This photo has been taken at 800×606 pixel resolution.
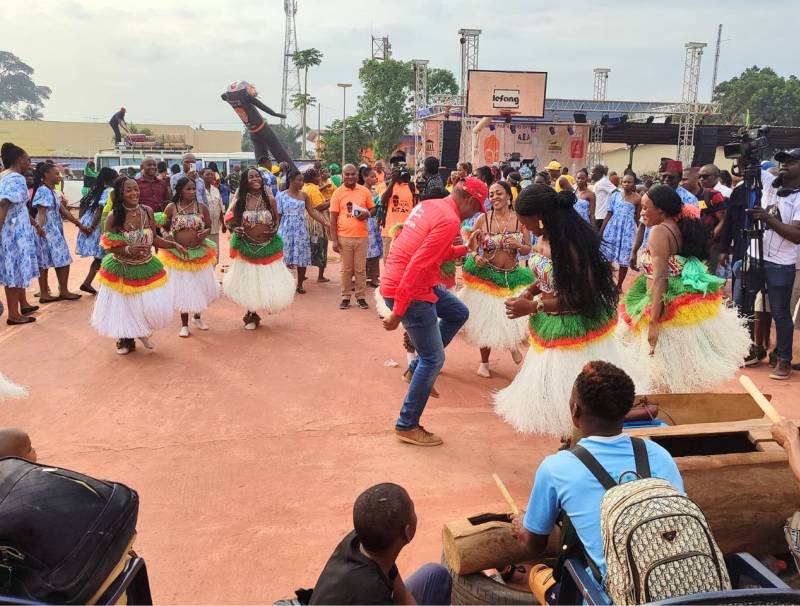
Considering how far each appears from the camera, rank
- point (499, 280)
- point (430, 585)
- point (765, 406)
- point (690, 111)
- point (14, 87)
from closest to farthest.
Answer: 1. point (430, 585)
2. point (765, 406)
3. point (499, 280)
4. point (690, 111)
5. point (14, 87)

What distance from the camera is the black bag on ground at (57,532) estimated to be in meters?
1.79

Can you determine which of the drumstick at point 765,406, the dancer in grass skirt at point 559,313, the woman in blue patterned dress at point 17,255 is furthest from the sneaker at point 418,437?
the woman in blue patterned dress at point 17,255

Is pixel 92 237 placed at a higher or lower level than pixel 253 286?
higher

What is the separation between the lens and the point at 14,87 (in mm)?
105875

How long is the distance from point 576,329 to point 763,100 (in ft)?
201

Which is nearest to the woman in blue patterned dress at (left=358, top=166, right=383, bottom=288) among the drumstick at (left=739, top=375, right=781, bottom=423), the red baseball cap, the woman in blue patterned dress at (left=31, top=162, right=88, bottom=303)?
the woman in blue patterned dress at (left=31, top=162, right=88, bottom=303)

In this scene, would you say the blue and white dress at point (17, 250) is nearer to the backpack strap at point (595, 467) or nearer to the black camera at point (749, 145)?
the backpack strap at point (595, 467)

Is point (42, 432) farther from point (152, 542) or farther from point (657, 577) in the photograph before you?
point (657, 577)

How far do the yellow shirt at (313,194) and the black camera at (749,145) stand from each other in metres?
6.71

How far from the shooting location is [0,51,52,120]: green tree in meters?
106

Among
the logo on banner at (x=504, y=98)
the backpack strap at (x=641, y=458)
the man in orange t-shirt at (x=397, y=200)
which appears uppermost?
the logo on banner at (x=504, y=98)

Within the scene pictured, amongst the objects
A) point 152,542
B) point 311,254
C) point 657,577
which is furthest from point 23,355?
point 657,577

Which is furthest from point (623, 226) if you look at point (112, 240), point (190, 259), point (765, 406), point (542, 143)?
point (542, 143)

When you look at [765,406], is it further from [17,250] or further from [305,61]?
[305,61]
